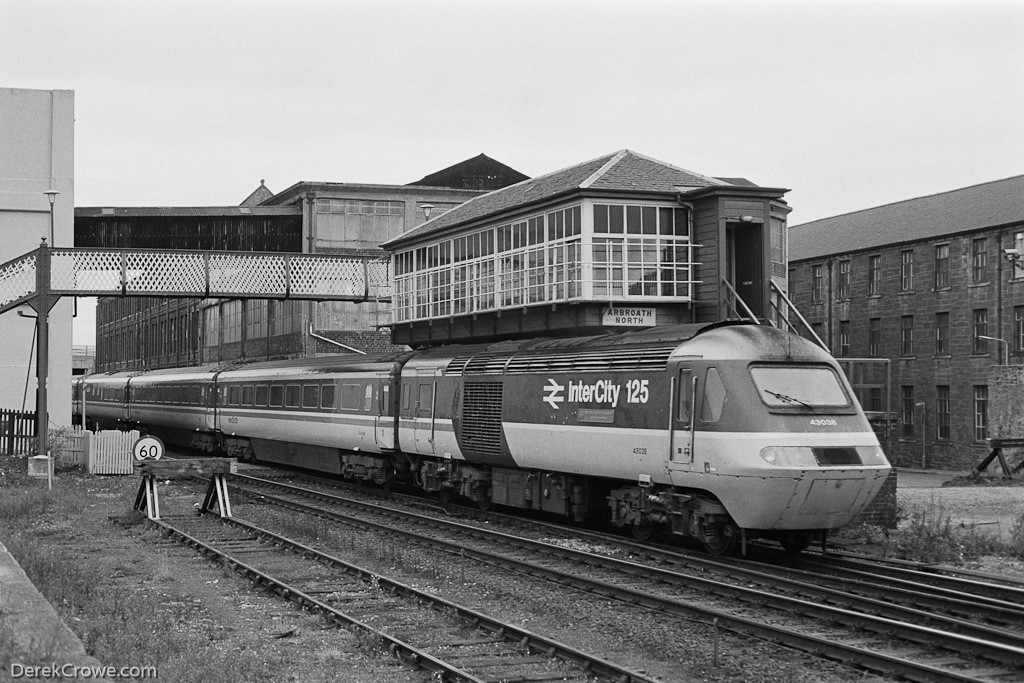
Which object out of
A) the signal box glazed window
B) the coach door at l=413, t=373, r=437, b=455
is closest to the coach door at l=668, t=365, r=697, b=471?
the signal box glazed window

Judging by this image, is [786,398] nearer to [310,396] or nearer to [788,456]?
[788,456]

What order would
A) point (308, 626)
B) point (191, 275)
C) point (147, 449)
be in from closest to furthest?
point (308, 626) < point (147, 449) < point (191, 275)

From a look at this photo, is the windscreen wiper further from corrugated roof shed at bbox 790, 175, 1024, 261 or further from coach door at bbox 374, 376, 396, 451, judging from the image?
corrugated roof shed at bbox 790, 175, 1024, 261

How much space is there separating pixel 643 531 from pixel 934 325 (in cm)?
3092

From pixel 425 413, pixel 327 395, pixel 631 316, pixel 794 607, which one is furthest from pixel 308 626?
pixel 327 395

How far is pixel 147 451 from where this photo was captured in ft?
67.1

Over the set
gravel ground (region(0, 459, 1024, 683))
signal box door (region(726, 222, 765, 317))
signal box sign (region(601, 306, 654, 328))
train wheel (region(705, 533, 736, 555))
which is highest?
signal box door (region(726, 222, 765, 317))

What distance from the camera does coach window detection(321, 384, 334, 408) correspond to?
2816cm

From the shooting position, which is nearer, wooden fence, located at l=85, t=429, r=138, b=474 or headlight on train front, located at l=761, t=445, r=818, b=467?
headlight on train front, located at l=761, t=445, r=818, b=467

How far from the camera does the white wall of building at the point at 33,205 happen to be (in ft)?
121

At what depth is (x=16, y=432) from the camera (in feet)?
111

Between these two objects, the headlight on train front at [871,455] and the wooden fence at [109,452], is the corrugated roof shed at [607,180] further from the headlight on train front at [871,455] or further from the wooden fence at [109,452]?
the wooden fence at [109,452]

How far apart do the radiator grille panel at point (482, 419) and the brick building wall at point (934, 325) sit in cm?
2344

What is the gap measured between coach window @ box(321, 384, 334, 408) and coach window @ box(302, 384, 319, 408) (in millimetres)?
442
